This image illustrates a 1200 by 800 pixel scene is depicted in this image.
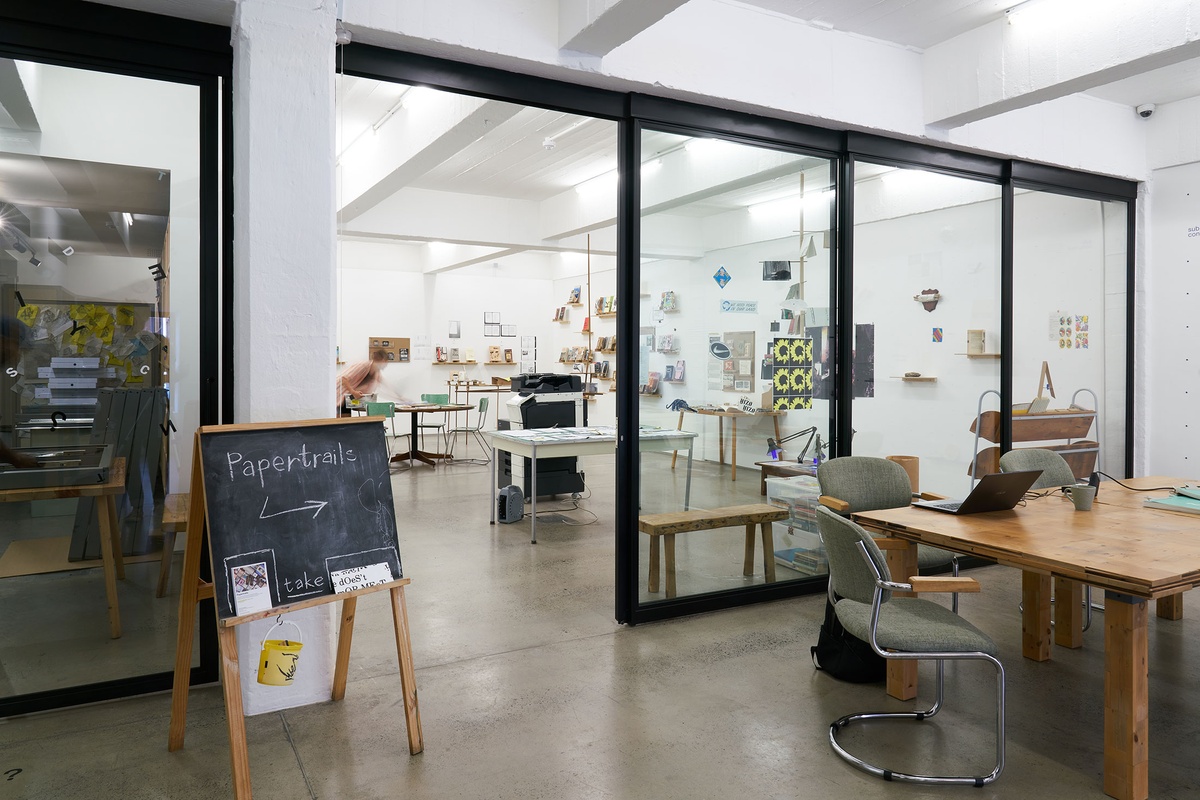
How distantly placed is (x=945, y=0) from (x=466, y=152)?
4.79 m

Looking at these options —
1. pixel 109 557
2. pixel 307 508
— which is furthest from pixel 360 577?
pixel 109 557

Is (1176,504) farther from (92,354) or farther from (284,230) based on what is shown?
(92,354)

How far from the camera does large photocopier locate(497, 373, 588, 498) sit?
7.25 m

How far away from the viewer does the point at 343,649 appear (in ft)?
10.1

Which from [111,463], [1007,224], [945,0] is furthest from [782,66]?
[111,463]

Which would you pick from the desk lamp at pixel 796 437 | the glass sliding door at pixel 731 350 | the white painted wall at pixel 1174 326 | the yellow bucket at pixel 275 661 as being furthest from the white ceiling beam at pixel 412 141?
the white painted wall at pixel 1174 326

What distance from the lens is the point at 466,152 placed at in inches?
300

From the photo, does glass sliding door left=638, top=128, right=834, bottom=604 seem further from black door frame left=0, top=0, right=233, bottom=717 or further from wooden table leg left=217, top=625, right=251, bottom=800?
wooden table leg left=217, top=625, right=251, bottom=800

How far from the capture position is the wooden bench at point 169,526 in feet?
10.5

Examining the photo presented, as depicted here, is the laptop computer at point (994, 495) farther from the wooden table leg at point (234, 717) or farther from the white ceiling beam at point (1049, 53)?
the wooden table leg at point (234, 717)

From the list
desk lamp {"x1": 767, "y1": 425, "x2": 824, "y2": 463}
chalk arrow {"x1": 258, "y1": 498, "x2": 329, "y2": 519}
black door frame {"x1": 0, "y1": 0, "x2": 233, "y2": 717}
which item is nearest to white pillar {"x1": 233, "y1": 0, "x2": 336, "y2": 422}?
black door frame {"x1": 0, "y1": 0, "x2": 233, "y2": 717}

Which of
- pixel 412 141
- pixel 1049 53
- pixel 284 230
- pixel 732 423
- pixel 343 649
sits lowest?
pixel 343 649

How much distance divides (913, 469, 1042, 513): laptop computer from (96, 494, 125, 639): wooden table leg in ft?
11.1

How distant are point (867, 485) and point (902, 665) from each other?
36.5 inches
